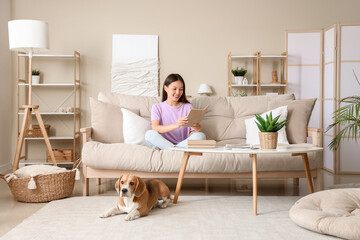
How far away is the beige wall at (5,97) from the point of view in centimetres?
498

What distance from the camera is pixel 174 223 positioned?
7.43ft

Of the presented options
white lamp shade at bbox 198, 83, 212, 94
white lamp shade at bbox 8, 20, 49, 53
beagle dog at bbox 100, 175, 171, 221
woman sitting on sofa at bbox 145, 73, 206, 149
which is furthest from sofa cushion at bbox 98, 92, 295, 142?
white lamp shade at bbox 198, 83, 212, 94

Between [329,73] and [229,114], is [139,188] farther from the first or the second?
[329,73]

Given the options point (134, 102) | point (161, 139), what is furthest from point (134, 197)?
point (134, 102)

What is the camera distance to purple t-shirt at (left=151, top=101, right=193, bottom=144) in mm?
3400

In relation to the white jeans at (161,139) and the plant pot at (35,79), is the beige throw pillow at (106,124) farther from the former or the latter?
the plant pot at (35,79)

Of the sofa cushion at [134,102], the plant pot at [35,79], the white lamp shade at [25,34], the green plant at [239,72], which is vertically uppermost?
the white lamp shade at [25,34]

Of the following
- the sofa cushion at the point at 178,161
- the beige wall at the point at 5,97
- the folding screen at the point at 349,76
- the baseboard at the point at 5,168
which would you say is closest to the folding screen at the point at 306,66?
the folding screen at the point at 349,76

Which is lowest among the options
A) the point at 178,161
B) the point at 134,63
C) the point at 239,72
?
the point at 178,161

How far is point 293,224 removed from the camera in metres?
2.26

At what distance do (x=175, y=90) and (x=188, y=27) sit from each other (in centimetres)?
245

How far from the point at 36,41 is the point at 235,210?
2.54 metres

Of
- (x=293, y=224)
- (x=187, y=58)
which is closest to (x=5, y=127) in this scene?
(x=187, y=58)

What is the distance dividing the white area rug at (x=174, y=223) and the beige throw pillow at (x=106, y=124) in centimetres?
75
